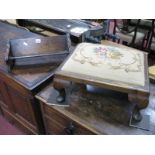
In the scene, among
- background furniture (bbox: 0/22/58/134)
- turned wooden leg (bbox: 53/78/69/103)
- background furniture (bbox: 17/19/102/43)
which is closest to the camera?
turned wooden leg (bbox: 53/78/69/103)

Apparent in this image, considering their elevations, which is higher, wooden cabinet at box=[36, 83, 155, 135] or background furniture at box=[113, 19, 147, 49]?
wooden cabinet at box=[36, 83, 155, 135]

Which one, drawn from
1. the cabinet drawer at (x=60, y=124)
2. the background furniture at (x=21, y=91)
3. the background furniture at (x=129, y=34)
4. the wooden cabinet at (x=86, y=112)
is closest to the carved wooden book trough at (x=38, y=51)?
the background furniture at (x=21, y=91)

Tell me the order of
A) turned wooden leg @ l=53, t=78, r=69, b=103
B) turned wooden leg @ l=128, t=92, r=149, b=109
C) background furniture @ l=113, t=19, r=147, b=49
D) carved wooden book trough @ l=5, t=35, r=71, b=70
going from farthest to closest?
1. background furniture @ l=113, t=19, r=147, b=49
2. carved wooden book trough @ l=5, t=35, r=71, b=70
3. turned wooden leg @ l=53, t=78, r=69, b=103
4. turned wooden leg @ l=128, t=92, r=149, b=109

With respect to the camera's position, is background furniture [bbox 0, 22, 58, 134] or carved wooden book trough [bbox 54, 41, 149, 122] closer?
carved wooden book trough [bbox 54, 41, 149, 122]

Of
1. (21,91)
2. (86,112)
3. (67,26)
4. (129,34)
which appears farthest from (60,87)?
(129,34)

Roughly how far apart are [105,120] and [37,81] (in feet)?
1.35

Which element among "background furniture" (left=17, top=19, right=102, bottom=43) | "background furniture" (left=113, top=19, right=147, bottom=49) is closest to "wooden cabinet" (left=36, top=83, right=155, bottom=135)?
"background furniture" (left=17, top=19, right=102, bottom=43)

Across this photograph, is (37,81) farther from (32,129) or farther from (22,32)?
(22,32)

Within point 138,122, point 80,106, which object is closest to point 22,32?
point 80,106

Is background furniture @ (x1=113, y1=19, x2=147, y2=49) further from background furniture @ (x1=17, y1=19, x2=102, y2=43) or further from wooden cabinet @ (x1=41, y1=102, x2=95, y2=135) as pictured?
wooden cabinet @ (x1=41, y1=102, x2=95, y2=135)

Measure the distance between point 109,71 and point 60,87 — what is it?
23 centimetres

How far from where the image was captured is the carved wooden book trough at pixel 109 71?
2.32ft

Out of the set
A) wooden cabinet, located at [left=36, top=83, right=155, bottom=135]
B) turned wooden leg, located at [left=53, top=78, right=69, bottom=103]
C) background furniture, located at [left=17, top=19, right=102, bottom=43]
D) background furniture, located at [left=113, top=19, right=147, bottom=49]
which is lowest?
background furniture, located at [left=113, top=19, right=147, bottom=49]

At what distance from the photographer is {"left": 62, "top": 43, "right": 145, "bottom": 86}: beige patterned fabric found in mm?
741
